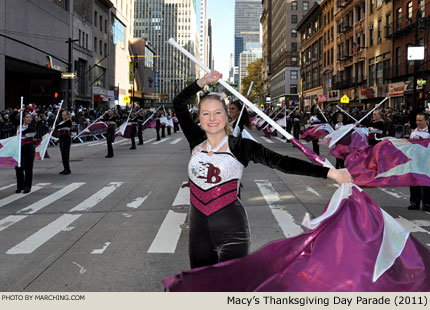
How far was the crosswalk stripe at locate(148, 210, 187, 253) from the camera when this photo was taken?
20.0ft

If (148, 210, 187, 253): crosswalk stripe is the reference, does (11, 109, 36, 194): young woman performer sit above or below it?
above

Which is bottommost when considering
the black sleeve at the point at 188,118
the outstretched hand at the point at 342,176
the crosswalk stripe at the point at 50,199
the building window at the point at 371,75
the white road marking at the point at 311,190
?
the crosswalk stripe at the point at 50,199

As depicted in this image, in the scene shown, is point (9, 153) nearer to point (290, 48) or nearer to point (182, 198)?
point (182, 198)

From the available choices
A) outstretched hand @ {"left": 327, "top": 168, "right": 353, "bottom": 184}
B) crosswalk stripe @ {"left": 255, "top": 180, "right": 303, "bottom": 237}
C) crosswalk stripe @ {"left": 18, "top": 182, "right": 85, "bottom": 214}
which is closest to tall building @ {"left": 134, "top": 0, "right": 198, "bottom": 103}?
crosswalk stripe @ {"left": 18, "top": 182, "right": 85, "bottom": 214}

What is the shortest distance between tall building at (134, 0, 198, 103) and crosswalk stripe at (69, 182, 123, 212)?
15330 centimetres

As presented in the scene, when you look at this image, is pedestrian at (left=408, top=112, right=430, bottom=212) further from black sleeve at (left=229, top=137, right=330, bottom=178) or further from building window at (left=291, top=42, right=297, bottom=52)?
building window at (left=291, top=42, right=297, bottom=52)

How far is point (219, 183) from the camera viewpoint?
128 inches

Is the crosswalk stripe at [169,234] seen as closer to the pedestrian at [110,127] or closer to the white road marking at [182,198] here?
the white road marking at [182,198]

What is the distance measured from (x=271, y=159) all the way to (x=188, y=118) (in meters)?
1.10

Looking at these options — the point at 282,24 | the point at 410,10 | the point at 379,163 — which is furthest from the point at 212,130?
the point at 282,24

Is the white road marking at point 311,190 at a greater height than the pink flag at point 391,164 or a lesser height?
lesser

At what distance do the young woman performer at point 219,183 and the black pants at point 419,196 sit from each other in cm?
651

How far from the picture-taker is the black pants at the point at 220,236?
314cm

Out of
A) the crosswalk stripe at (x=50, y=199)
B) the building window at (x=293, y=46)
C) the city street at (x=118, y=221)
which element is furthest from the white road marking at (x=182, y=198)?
the building window at (x=293, y=46)
